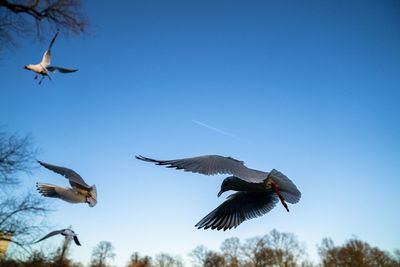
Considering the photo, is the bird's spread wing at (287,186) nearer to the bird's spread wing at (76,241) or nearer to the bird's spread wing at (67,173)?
the bird's spread wing at (67,173)

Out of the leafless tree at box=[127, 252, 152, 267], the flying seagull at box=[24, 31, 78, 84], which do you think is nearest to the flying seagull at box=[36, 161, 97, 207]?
the flying seagull at box=[24, 31, 78, 84]

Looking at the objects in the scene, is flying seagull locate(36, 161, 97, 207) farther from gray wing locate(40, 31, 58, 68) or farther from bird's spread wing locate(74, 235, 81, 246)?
gray wing locate(40, 31, 58, 68)

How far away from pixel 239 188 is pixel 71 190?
2771 millimetres

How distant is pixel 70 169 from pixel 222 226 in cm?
271

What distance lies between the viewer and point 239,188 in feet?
12.8

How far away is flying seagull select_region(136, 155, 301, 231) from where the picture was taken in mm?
3141

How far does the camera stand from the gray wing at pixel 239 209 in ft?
13.2

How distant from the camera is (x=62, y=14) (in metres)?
9.71

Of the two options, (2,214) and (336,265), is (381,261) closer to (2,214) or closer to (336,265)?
(336,265)

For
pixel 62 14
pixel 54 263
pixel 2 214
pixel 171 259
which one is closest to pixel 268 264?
pixel 171 259

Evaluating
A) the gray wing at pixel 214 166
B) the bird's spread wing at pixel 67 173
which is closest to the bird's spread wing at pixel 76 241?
the bird's spread wing at pixel 67 173

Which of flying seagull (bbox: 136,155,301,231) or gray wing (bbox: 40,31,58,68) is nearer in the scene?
flying seagull (bbox: 136,155,301,231)

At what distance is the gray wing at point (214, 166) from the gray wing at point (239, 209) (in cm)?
97

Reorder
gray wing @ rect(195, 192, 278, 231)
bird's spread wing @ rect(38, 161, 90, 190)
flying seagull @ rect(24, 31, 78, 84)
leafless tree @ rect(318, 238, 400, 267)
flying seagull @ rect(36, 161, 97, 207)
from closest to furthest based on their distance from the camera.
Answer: gray wing @ rect(195, 192, 278, 231) → bird's spread wing @ rect(38, 161, 90, 190) → flying seagull @ rect(36, 161, 97, 207) → flying seagull @ rect(24, 31, 78, 84) → leafless tree @ rect(318, 238, 400, 267)
